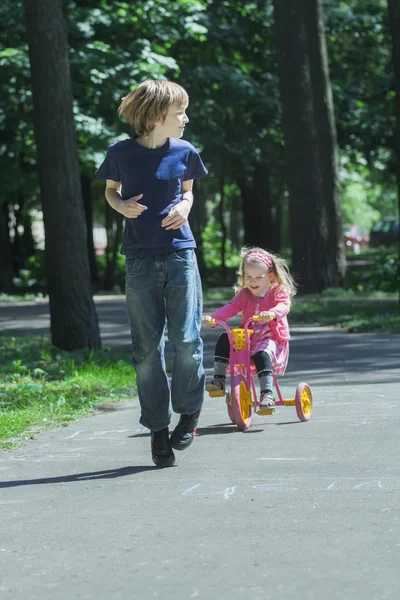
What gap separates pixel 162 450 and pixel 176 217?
1157mm

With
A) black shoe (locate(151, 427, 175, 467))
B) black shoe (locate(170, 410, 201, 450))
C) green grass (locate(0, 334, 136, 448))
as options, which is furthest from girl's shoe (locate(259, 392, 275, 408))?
green grass (locate(0, 334, 136, 448))

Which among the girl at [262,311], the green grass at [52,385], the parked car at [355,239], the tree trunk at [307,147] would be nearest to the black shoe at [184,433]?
the girl at [262,311]

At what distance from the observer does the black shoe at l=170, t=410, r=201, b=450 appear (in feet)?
20.4

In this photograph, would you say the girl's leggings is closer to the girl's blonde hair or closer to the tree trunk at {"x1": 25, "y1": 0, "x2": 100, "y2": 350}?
the girl's blonde hair

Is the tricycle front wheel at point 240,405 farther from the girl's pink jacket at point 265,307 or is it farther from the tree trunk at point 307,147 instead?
the tree trunk at point 307,147

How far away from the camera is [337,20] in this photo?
1174 inches

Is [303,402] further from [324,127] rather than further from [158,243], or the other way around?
[324,127]

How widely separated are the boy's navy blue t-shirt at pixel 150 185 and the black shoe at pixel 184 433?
0.88 meters

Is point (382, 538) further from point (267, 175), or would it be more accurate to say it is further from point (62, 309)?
point (267, 175)

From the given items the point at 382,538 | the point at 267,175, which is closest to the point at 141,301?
the point at 382,538

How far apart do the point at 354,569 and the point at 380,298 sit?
1692 cm

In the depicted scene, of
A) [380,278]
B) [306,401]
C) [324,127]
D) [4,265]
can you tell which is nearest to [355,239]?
[4,265]

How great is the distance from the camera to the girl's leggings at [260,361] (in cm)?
740

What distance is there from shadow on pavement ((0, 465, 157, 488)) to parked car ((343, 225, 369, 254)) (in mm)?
65772
